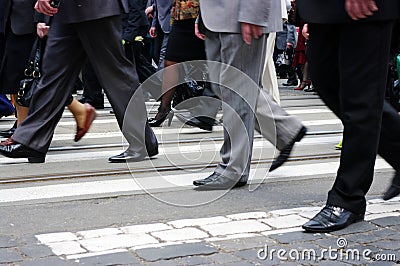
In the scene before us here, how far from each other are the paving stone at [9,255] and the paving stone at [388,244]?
66.0 inches

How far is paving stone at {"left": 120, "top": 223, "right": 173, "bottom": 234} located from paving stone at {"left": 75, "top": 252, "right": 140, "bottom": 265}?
1.47 feet

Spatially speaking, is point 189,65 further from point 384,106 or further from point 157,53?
point 157,53

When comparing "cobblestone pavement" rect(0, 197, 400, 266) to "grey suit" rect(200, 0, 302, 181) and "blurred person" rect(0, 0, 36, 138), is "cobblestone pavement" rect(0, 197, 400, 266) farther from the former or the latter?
"blurred person" rect(0, 0, 36, 138)

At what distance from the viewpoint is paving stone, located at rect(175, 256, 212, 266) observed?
3758mm

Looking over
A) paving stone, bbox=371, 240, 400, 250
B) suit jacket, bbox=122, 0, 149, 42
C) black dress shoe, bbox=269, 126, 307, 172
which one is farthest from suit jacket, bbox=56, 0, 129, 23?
suit jacket, bbox=122, 0, 149, 42

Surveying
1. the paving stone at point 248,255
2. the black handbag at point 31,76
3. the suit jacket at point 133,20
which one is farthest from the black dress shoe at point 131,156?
the suit jacket at point 133,20

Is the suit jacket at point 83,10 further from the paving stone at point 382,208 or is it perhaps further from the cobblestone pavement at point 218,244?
the paving stone at point 382,208

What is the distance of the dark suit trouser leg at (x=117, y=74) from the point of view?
614 centimetres

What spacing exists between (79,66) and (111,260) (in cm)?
289

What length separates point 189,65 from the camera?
258 inches

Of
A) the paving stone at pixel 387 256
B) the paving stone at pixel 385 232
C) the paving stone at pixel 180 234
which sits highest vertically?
the paving stone at pixel 387 256

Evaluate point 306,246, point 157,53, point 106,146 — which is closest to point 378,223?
point 306,246

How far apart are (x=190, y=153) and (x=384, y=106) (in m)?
2.51

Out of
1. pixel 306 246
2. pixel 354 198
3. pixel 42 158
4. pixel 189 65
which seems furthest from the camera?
pixel 189 65
